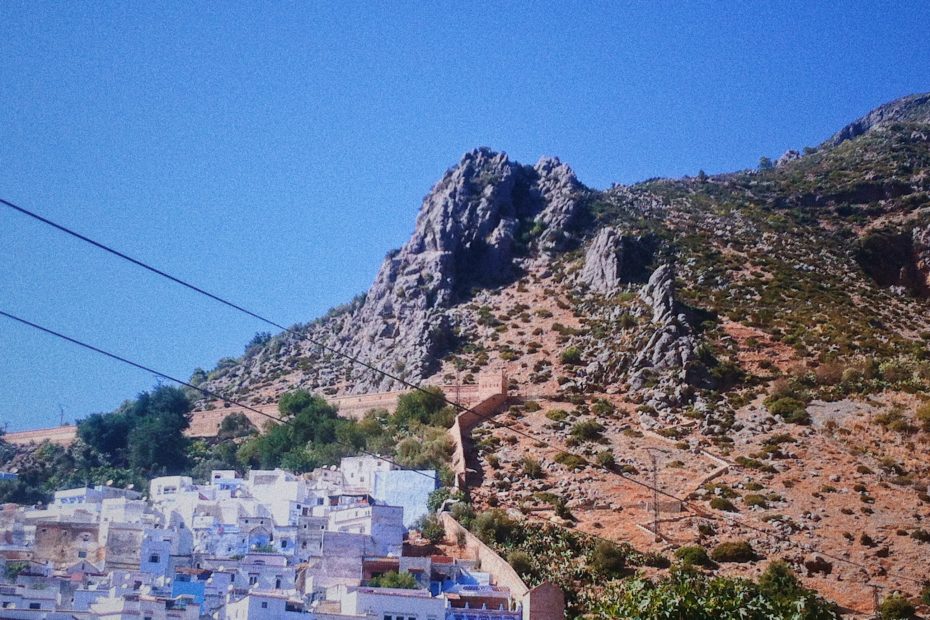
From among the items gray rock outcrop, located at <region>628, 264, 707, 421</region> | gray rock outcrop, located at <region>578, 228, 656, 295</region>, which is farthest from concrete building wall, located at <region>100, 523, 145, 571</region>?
gray rock outcrop, located at <region>578, 228, 656, 295</region>

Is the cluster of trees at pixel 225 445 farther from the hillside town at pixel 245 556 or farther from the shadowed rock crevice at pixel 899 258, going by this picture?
the shadowed rock crevice at pixel 899 258

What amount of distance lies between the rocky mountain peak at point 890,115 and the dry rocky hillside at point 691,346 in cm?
1428

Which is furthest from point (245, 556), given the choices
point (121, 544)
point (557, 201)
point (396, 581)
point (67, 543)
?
point (557, 201)

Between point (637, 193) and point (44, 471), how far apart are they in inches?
1683

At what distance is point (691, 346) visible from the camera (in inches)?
2208

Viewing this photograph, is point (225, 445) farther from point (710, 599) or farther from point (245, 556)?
Answer: point (710, 599)

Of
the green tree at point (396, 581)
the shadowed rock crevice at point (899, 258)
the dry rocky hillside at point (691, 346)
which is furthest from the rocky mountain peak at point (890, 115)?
the green tree at point (396, 581)

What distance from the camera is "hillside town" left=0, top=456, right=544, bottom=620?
3441 centimetres

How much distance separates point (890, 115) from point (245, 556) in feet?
281

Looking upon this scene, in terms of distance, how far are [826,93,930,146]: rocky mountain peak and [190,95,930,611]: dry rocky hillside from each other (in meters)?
14.3

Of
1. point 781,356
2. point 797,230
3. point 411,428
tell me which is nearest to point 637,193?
point 797,230

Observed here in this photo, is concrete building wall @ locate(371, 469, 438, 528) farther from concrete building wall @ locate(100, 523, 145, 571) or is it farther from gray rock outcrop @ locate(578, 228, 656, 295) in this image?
gray rock outcrop @ locate(578, 228, 656, 295)

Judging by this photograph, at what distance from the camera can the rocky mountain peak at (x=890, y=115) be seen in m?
106

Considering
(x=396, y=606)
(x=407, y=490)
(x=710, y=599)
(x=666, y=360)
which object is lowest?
(x=396, y=606)
